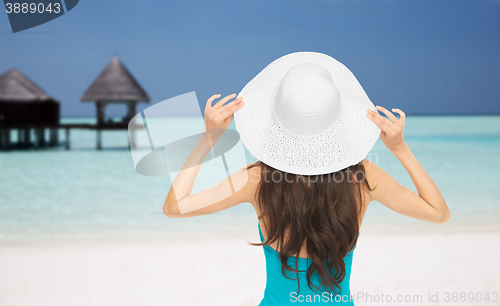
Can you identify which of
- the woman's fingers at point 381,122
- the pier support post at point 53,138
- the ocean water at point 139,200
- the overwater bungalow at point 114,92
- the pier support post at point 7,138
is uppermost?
the woman's fingers at point 381,122

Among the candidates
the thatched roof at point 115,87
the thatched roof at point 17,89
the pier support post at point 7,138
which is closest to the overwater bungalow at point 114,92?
the thatched roof at point 115,87

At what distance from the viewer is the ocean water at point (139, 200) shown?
409cm

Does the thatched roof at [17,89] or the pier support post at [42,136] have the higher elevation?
the thatched roof at [17,89]

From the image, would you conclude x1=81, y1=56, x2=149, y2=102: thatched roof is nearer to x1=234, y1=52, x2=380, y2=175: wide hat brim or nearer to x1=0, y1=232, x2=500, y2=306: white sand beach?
x1=0, y1=232, x2=500, y2=306: white sand beach

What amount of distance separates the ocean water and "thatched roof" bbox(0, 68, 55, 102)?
202 inches

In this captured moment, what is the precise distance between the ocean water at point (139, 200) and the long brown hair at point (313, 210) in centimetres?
44

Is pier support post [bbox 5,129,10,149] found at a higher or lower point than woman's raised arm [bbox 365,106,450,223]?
lower

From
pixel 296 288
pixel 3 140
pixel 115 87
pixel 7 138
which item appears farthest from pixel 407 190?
pixel 7 138

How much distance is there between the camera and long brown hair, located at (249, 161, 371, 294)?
72 cm

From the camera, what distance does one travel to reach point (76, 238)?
401cm

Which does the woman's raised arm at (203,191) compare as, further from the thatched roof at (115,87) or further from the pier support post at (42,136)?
the pier support post at (42,136)

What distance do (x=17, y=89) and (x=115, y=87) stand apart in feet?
14.6

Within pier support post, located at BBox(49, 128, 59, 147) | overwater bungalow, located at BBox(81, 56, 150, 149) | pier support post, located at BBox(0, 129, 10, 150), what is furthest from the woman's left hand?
pier support post, located at BBox(0, 129, 10, 150)

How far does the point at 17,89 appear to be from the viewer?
52.3 ft
